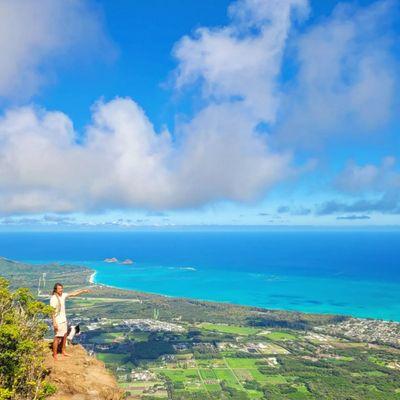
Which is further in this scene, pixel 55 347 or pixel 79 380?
pixel 55 347

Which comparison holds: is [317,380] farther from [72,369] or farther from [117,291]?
[117,291]

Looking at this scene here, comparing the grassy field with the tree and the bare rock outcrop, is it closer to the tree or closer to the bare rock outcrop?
the bare rock outcrop

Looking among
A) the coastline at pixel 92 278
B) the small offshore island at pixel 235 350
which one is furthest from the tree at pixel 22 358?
the coastline at pixel 92 278

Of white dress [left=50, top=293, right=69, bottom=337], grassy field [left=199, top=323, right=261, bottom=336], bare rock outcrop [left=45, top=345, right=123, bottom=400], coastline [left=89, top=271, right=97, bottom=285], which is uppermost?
white dress [left=50, top=293, right=69, bottom=337]

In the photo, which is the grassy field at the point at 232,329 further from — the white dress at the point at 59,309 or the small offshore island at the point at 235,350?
the white dress at the point at 59,309

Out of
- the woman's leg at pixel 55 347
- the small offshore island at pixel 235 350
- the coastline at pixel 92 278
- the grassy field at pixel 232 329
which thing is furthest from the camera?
the coastline at pixel 92 278

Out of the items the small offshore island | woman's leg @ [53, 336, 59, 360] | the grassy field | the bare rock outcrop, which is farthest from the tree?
the grassy field

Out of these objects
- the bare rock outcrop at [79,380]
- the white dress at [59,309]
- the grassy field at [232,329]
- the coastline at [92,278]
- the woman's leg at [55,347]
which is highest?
the white dress at [59,309]

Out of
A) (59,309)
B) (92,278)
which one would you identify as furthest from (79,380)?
(92,278)

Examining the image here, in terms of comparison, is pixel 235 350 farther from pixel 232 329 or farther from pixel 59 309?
pixel 59 309
